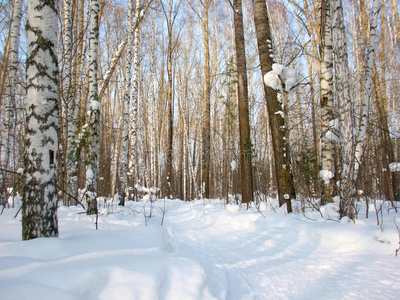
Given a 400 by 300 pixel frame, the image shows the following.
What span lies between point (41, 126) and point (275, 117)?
3.82m

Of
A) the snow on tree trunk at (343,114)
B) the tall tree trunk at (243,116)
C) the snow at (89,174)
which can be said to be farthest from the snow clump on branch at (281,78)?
the snow at (89,174)

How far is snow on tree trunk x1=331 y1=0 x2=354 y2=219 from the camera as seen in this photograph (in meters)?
3.12

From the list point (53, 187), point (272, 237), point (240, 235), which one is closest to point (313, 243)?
point (272, 237)

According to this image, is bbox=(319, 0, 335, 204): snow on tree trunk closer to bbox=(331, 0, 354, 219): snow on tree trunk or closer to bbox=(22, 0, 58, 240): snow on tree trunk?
bbox=(331, 0, 354, 219): snow on tree trunk

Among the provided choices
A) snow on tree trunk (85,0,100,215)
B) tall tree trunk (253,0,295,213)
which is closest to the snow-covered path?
tall tree trunk (253,0,295,213)

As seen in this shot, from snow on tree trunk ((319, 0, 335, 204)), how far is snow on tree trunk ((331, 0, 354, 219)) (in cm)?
75

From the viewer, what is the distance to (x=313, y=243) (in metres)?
2.70

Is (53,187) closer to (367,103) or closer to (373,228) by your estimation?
(373,228)

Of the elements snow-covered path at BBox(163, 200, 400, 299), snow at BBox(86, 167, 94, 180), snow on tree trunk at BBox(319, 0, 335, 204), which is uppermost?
snow on tree trunk at BBox(319, 0, 335, 204)

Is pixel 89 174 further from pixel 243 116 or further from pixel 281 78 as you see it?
pixel 243 116

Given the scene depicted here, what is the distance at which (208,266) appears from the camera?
1979 mm

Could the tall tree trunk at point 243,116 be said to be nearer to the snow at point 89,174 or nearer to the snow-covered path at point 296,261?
the snow-covered path at point 296,261

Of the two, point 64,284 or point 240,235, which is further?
point 240,235

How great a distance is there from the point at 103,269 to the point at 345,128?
3335 mm
